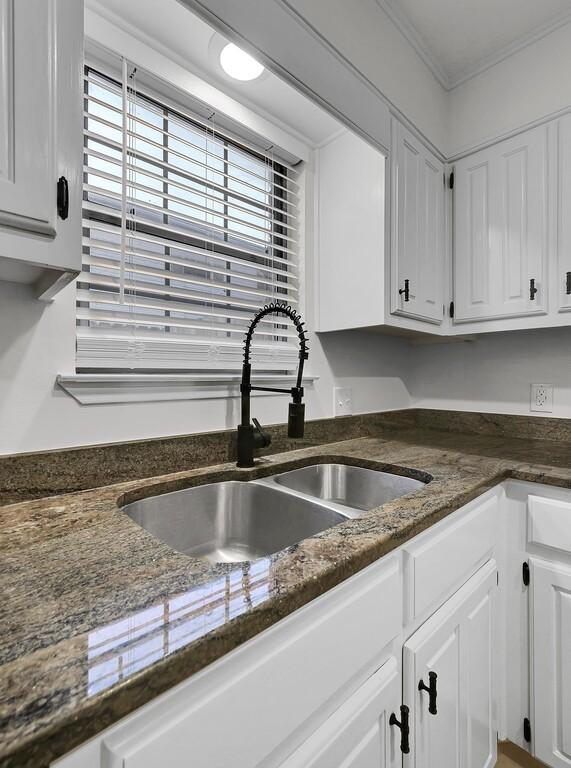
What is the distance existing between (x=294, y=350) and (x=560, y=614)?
1.21 metres

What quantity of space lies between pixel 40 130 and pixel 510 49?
2.00 m

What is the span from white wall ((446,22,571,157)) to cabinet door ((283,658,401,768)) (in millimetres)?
2005

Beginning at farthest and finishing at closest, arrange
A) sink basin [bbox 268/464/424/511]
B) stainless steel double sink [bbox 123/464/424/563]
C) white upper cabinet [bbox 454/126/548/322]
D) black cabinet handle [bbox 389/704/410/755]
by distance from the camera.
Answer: white upper cabinet [bbox 454/126/548/322], sink basin [bbox 268/464/424/511], stainless steel double sink [bbox 123/464/424/563], black cabinet handle [bbox 389/704/410/755]

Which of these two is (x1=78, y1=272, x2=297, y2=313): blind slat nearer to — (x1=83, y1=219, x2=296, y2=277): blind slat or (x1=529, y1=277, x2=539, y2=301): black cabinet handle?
(x1=83, y1=219, x2=296, y2=277): blind slat

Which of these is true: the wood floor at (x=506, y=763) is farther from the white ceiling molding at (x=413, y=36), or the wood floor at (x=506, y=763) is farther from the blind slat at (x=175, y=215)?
the white ceiling molding at (x=413, y=36)

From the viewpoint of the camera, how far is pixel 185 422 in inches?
48.2

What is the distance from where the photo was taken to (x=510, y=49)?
1.66 meters

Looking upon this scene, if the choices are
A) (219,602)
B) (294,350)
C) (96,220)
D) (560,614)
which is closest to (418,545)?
(219,602)

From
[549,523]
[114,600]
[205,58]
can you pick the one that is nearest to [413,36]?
[205,58]

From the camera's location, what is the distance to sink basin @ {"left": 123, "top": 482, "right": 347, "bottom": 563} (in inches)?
39.6

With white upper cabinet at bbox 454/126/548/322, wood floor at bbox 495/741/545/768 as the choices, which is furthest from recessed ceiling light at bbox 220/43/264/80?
wood floor at bbox 495/741/545/768

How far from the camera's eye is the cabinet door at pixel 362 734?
601 millimetres

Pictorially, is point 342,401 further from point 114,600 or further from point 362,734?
point 114,600

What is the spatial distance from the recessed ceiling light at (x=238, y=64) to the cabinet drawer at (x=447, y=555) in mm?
1435
